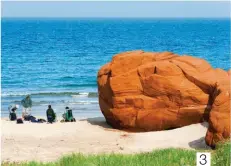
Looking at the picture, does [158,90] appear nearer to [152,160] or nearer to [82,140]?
[82,140]

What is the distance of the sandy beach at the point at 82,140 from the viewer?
1877cm

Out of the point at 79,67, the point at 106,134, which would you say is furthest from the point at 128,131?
the point at 79,67

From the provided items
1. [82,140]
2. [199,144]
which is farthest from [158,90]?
[82,140]

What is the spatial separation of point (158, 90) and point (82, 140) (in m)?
3.49

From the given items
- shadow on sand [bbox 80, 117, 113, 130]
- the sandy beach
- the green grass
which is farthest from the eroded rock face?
the green grass

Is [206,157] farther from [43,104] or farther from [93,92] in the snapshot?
[93,92]

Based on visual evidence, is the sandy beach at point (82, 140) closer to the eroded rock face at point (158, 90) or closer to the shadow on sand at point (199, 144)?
the shadow on sand at point (199, 144)

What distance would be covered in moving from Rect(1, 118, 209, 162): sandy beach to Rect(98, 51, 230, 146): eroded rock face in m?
0.53

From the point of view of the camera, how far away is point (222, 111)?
1861 cm

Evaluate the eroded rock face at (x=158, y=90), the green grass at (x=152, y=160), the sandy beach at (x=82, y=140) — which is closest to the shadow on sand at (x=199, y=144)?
the sandy beach at (x=82, y=140)

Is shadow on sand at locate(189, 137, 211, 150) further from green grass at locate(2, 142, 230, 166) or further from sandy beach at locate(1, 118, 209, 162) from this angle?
green grass at locate(2, 142, 230, 166)

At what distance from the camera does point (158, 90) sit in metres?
21.8

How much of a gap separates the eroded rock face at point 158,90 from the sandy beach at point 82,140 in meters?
0.53

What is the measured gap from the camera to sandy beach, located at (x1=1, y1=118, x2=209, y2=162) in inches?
739
